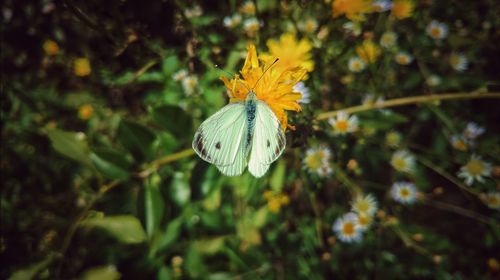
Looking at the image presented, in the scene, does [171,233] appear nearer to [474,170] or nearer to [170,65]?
[170,65]

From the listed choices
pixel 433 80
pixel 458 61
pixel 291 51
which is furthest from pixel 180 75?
pixel 458 61

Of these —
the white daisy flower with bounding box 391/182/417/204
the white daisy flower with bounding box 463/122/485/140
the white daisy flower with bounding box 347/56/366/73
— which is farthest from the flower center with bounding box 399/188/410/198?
the white daisy flower with bounding box 347/56/366/73

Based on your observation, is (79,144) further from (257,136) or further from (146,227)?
(257,136)

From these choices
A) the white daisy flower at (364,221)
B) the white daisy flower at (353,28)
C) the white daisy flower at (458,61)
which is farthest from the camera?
the white daisy flower at (458,61)

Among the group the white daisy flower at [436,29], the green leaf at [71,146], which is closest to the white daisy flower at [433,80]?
the white daisy flower at [436,29]

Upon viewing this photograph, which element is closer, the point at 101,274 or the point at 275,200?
the point at 101,274

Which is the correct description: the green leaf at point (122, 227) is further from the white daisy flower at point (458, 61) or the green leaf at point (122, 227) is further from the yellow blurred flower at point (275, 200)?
the white daisy flower at point (458, 61)

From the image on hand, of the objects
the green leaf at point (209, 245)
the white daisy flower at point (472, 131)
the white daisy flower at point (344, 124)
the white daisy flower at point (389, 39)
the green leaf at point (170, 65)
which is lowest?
the white daisy flower at point (472, 131)
